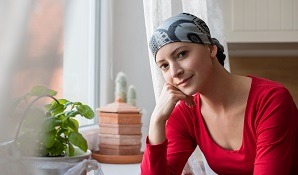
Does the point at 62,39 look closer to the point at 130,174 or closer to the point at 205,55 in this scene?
the point at 205,55

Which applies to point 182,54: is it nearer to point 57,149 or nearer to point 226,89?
point 226,89

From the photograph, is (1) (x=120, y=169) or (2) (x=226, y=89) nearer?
(2) (x=226, y=89)

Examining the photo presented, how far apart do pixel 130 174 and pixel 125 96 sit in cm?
43

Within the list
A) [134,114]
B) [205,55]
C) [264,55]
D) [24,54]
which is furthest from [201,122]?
[264,55]

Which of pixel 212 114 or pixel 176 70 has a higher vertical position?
pixel 176 70

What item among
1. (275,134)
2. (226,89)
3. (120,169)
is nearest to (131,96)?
(120,169)

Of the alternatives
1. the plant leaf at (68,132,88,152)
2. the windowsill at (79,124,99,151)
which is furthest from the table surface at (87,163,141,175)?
the plant leaf at (68,132,88,152)

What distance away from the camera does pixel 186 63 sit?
4.10ft

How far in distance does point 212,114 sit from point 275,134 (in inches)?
9.0

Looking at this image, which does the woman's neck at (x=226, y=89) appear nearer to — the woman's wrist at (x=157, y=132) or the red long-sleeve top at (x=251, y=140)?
the red long-sleeve top at (x=251, y=140)

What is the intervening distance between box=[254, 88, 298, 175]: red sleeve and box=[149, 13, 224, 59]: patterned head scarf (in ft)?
0.80

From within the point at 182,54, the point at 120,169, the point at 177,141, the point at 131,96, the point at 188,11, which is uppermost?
the point at 188,11

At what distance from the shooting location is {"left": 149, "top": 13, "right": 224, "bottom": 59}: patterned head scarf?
1264 millimetres

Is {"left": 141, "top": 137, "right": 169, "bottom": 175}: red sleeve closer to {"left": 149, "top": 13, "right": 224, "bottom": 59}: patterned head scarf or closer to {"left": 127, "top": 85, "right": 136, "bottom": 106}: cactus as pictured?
{"left": 149, "top": 13, "right": 224, "bottom": 59}: patterned head scarf
